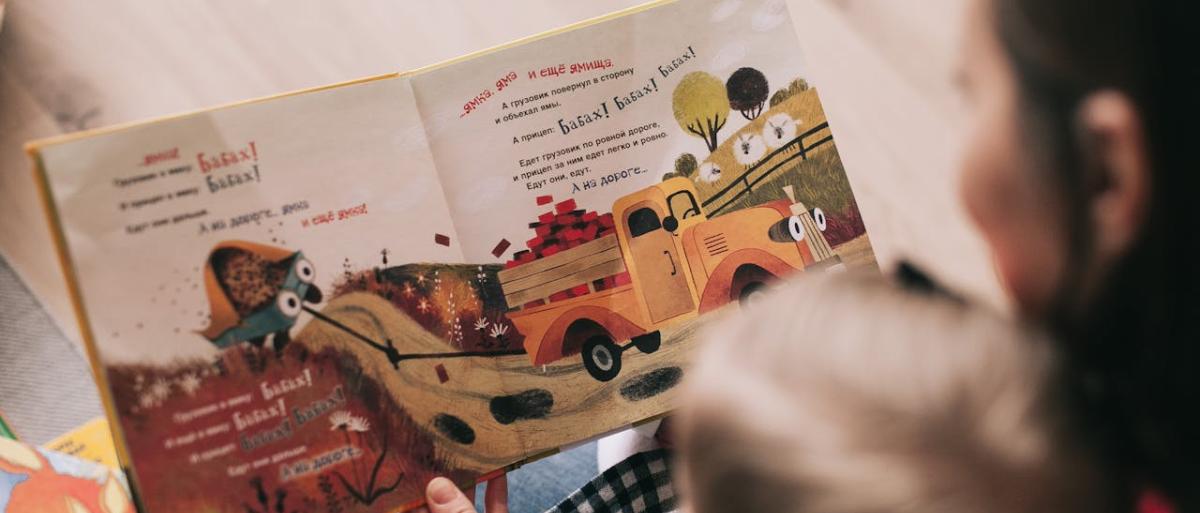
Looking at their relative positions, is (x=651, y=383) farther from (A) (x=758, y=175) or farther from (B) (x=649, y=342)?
(A) (x=758, y=175)

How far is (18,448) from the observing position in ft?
1.93

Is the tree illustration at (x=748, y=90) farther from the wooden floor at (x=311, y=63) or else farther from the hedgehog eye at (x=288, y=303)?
the hedgehog eye at (x=288, y=303)

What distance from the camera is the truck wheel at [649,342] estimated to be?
2.00 feet

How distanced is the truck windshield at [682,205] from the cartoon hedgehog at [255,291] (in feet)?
0.91

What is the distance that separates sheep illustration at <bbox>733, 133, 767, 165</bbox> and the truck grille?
0.21ft

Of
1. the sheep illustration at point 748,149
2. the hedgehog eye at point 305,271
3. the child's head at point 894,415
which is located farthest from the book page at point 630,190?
the child's head at point 894,415

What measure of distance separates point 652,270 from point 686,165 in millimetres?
90

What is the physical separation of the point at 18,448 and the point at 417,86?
42 cm

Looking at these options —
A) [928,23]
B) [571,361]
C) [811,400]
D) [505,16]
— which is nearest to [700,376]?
[811,400]

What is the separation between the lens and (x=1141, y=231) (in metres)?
0.27

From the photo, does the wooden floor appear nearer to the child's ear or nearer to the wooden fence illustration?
the wooden fence illustration

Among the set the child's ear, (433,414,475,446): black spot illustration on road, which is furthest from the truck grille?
the child's ear

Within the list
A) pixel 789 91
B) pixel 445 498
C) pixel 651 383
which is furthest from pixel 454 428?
pixel 789 91

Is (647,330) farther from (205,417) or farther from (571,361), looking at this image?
(205,417)
